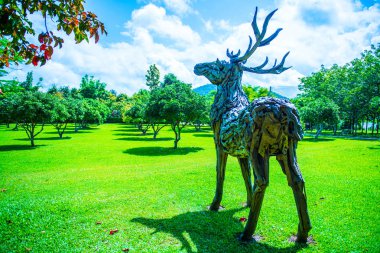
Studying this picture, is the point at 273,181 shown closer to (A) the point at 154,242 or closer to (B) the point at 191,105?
(A) the point at 154,242

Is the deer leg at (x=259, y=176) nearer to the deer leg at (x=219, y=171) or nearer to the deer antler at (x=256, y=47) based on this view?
the deer leg at (x=219, y=171)

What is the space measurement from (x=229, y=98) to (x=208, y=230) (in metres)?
2.87

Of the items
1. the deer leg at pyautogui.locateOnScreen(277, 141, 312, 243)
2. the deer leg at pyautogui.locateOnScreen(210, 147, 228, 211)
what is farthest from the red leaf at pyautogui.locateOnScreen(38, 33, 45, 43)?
the deer leg at pyautogui.locateOnScreen(277, 141, 312, 243)

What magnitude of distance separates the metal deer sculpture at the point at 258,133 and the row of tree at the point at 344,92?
2032cm

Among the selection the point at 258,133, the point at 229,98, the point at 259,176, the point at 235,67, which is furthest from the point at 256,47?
the point at 259,176

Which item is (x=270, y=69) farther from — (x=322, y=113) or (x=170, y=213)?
(x=322, y=113)

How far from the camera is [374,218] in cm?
529

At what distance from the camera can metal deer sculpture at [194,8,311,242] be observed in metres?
3.81

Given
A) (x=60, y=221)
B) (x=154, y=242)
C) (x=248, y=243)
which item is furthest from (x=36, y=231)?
(x=248, y=243)

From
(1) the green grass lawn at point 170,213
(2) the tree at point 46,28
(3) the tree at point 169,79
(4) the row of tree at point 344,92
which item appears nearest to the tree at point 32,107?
(1) the green grass lawn at point 170,213

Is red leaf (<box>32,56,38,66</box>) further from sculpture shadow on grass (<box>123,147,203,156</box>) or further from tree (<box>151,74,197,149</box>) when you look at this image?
tree (<box>151,74,197,149</box>)

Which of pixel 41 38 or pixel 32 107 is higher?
pixel 41 38

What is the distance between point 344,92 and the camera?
34.2 metres

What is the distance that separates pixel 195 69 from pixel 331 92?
38.1 meters
